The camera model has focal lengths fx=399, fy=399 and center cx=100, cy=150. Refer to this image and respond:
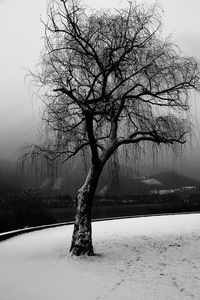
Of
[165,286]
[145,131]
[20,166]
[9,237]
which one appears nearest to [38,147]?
[20,166]

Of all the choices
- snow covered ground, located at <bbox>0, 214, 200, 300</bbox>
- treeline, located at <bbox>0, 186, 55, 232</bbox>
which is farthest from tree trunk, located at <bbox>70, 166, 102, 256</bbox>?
treeline, located at <bbox>0, 186, 55, 232</bbox>

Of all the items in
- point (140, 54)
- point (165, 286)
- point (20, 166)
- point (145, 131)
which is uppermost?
point (140, 54)

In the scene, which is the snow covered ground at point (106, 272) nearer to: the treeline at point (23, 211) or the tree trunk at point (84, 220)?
the tree trunk at point (84, 220)

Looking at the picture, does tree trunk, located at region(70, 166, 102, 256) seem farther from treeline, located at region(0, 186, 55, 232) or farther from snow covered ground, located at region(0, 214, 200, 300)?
treeline, located at region(0, 186, 55, 232)

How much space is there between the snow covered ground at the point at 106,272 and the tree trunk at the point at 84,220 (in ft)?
1.15

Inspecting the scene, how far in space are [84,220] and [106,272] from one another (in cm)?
257

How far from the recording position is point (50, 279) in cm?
896

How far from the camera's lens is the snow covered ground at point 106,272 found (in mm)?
7711

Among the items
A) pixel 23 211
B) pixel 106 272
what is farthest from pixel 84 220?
pixel 23 211

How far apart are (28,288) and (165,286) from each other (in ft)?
9.17

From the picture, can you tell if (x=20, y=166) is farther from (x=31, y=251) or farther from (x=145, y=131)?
(x=145, y=131)

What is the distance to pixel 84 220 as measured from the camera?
39.4 feet

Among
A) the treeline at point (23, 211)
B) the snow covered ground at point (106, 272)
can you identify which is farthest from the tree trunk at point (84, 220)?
the treeline at point (23, 211)

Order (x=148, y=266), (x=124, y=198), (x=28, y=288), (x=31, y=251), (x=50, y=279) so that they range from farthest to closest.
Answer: (x=124, y=198)
(x=31, y=251)
(x=148, y=266)
(x=50, y=279)
(x=28, y=288)
